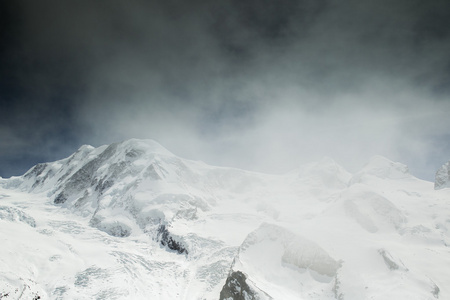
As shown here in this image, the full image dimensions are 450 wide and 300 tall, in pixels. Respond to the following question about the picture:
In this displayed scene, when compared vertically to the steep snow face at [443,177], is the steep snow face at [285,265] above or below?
below

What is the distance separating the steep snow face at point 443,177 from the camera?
91344 mm

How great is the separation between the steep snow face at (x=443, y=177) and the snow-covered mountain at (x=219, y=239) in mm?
4048

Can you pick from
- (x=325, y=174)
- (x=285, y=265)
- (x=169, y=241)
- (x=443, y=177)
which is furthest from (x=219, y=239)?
(x=325, y=174)

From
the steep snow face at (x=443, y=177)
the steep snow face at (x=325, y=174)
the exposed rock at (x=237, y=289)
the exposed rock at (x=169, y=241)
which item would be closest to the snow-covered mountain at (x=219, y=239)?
the exposed rock at (x=237, y=289)

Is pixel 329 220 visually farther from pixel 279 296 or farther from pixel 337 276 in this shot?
pixel 279 296

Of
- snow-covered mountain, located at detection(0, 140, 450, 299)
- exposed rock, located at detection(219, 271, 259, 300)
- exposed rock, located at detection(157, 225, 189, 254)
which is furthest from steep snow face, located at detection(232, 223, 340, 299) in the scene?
exposed rock, located at detection(157, 225, 189, 254)

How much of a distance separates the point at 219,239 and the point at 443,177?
90912 millimetres

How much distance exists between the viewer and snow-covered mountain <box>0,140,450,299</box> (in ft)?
143

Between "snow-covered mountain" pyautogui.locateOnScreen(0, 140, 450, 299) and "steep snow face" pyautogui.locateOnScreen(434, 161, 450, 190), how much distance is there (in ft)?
13.3

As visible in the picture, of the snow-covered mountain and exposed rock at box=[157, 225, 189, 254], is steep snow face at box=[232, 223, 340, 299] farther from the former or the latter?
exposed rock at box=[157, 225, 189, 254]

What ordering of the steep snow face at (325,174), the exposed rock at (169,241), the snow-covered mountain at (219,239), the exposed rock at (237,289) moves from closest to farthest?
the exposed rock at (237,289) < the snow-covered mountain at (219,239) < the exposed rock at (169,241) < the steep snow face at (325,174)

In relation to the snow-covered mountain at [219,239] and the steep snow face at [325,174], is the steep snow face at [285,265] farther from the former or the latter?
the steep snow face at [325,174]

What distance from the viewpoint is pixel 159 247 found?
267ft

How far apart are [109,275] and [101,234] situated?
33.4 m
